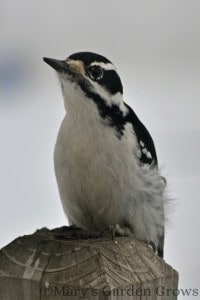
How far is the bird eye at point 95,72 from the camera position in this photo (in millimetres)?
3684

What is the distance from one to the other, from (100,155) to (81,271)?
5.23 feet

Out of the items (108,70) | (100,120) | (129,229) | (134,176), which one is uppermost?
(108,70)

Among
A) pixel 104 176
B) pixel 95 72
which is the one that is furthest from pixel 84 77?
pixel 104 176

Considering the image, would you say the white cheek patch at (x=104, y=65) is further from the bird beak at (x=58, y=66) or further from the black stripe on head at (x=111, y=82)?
the bird beak at (x=58, y=66)

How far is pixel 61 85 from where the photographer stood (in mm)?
3730

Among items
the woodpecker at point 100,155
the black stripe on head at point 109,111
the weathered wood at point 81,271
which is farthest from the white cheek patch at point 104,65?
the weathered wood at point 81,271

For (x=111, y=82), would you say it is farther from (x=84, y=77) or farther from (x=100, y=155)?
(x=100, y=155)

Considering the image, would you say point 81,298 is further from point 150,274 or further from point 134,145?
point 134,145

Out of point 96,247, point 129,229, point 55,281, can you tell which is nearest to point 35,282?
point 55,281

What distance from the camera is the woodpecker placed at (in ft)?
11.9

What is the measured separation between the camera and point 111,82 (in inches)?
150

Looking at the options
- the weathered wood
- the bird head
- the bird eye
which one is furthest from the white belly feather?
the weathered wood

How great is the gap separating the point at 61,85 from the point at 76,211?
29.6 inches

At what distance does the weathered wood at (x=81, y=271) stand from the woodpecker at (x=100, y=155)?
1309 millimetres
